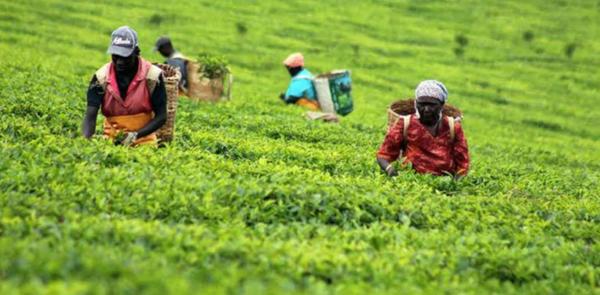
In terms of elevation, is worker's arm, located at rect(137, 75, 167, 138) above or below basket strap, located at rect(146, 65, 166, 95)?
below

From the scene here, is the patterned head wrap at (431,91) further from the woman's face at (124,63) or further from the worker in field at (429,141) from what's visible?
the woman's face at (124,63)

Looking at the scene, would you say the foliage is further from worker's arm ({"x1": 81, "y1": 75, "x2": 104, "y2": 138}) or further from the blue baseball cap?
the blue baseball cap

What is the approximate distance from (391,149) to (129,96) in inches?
133

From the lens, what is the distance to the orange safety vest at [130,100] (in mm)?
9914

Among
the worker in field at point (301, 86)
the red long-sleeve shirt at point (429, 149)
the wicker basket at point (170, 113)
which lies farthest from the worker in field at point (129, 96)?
the worker in field at point (301, 86)

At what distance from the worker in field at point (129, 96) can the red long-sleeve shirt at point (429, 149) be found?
9.58ft

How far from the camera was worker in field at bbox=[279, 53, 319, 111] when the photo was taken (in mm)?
19516

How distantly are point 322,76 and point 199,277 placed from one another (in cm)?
1392

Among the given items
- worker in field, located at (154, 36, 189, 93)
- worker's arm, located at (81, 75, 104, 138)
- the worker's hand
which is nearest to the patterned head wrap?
the worker's hand

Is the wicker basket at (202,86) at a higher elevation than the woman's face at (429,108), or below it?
below

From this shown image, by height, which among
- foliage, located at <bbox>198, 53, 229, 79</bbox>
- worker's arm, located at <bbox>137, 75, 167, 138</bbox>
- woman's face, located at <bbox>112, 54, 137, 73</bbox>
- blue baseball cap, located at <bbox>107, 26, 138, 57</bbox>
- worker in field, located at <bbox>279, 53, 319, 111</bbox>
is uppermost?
blue baseball cap, located at <bbox>107, 26, 138, 57</bbox>

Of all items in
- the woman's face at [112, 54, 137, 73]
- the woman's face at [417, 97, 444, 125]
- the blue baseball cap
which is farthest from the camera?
the woman's face at [417, 97, 444, 125]

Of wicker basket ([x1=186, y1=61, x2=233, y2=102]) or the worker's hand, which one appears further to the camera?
wicker basket ([x1=186, y1=61, x2=233, y2=102])

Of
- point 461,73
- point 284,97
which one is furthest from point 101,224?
point 461,73
